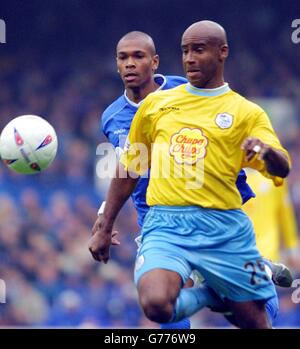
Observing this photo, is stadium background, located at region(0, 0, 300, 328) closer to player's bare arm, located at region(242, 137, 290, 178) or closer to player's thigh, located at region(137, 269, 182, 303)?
player's thigh, located at region(137, 269, 182, 303)

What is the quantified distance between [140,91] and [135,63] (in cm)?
23

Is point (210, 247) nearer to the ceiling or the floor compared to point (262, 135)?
nearer to the floor

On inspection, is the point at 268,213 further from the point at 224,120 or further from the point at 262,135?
the point at 262,135

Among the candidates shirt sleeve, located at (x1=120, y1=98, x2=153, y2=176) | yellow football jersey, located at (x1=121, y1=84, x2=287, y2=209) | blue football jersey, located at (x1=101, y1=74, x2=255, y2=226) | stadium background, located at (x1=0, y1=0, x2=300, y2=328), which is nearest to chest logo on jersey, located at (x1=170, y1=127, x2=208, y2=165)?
yellow football jersey, located at (x1=121, y1=84, x2=287, y2=209)

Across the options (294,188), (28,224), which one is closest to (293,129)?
(294,188)

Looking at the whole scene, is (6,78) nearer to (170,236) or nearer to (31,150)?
(31,150)

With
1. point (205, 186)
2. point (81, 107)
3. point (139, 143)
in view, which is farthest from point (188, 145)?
point (81, 107)

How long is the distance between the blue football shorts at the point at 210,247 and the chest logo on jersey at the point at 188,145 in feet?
1.09

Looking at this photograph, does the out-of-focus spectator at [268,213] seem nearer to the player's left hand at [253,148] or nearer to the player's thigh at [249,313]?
the player's thigh at [249,313]

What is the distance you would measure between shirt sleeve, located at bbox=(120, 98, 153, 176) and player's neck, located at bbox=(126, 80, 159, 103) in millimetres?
1045

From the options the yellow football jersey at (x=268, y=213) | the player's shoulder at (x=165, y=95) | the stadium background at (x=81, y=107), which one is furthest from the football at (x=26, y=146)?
the stadium background at (x=81, y=107)

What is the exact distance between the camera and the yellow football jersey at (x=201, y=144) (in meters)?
7.64

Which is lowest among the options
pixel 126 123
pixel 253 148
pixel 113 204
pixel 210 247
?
pixel 210 247

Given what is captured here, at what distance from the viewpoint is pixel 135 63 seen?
8992mm
